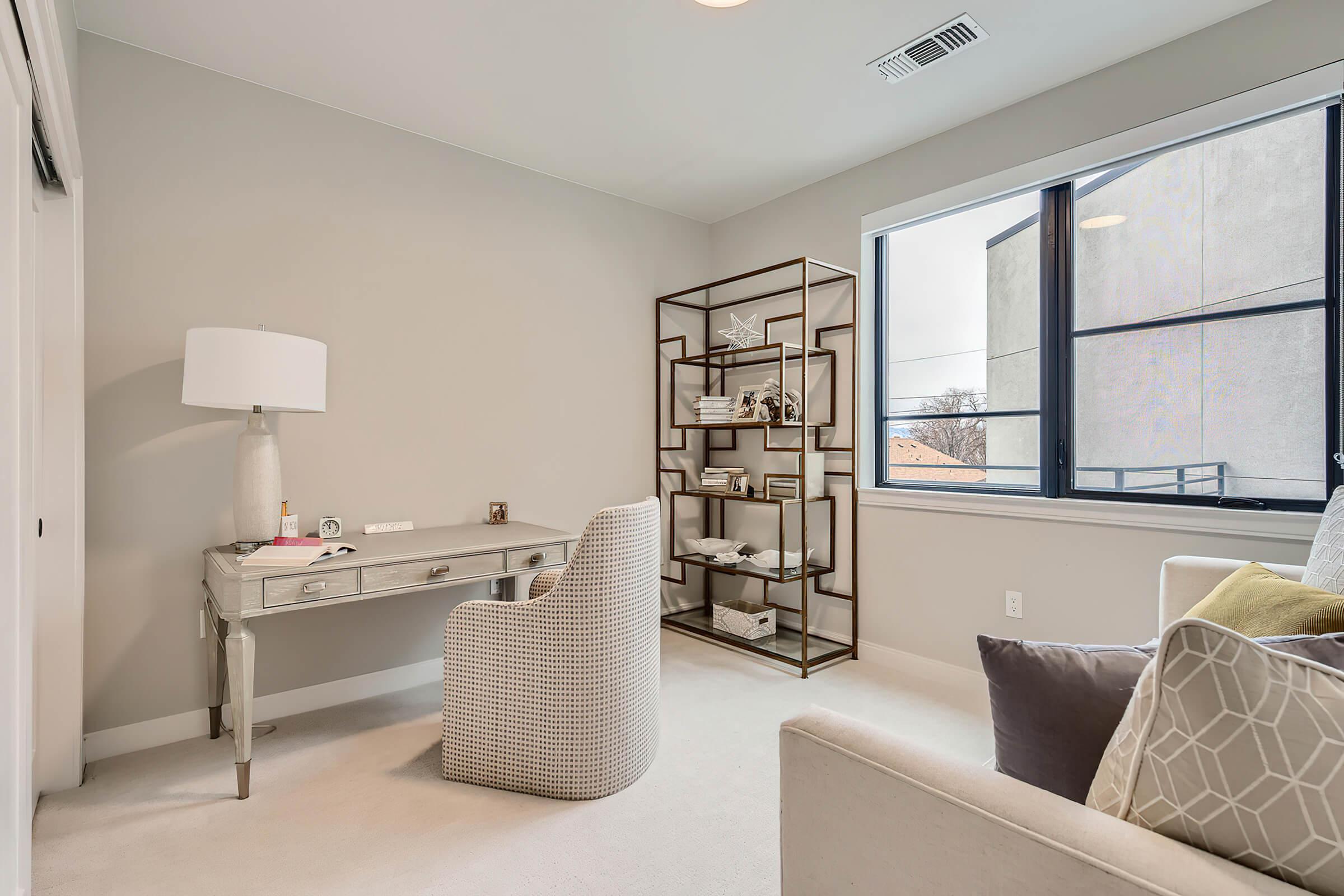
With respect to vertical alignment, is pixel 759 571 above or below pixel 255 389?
below

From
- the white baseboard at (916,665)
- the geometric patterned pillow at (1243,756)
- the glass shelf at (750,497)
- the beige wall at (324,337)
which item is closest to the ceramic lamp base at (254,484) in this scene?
the beige wall at (324,337)

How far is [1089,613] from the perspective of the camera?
2.48m

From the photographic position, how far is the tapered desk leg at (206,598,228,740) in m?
2.31

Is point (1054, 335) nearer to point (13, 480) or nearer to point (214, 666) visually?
point (13, 480)

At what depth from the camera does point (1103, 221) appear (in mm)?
2537

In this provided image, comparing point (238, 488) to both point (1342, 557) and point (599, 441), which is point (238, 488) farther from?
point (1342, 557)

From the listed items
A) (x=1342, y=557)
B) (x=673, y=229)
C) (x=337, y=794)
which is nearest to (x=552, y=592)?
(x=337, y=794)

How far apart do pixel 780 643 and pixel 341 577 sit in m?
2.21

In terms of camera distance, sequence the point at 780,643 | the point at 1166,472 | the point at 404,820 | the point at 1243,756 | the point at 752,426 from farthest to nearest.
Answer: the point at 780,643, the point at 752,426, the point at 1166,472, the point at 404,820, the point at 1243,756

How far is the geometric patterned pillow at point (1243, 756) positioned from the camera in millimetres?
580

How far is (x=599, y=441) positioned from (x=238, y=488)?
1791mm

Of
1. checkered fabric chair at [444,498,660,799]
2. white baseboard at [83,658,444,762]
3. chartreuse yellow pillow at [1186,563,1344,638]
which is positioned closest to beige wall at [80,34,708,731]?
white baseboard at [83,658,444,762]

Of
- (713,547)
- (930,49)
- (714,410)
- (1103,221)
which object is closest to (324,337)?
(714,410)

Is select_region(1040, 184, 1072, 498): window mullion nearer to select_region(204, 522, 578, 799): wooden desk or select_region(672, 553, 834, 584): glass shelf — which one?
select_region(672, 553, 834, 584): glass shelf
